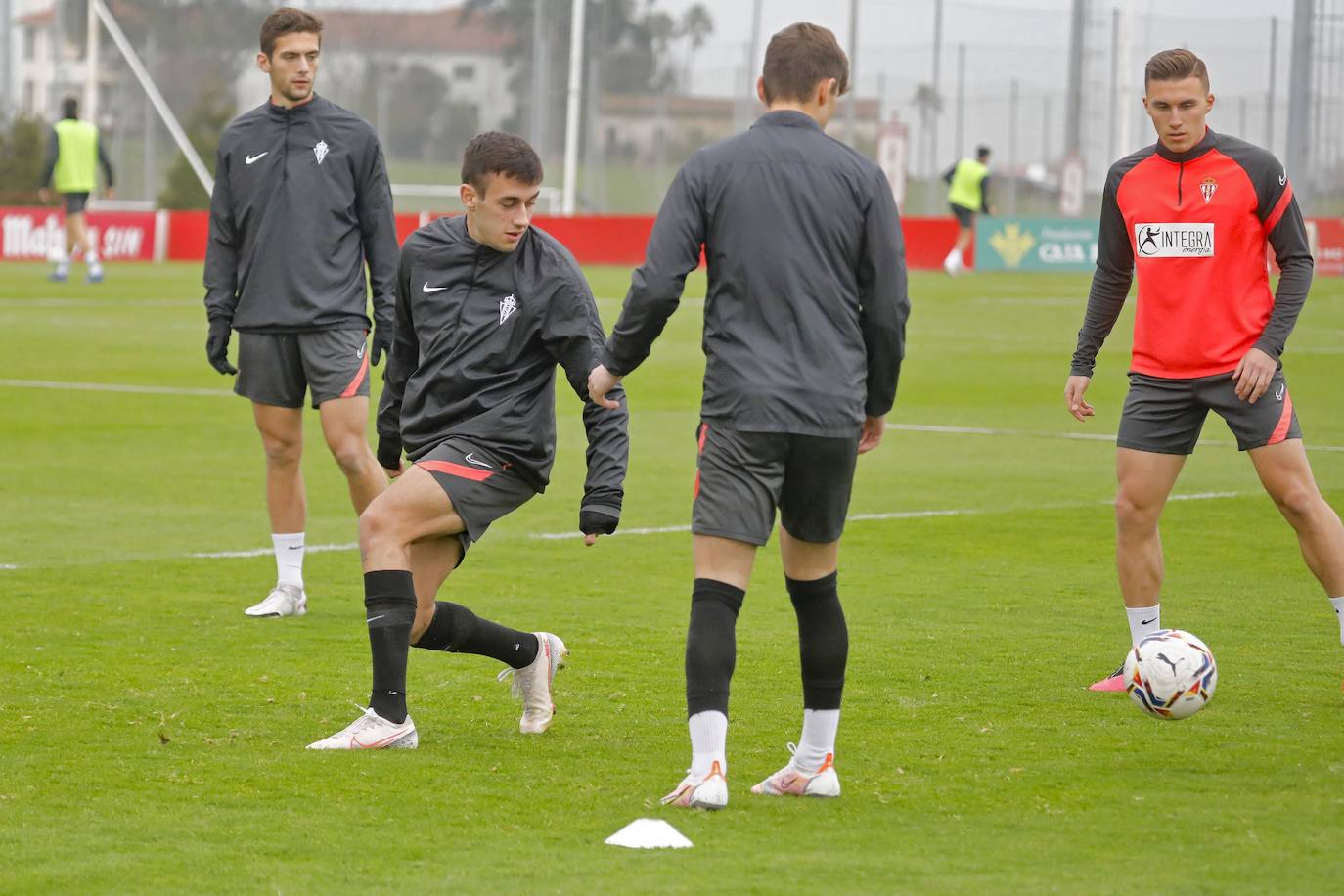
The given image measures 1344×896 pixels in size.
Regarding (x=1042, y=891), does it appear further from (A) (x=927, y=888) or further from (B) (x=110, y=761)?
(B) (x=110, y=761)

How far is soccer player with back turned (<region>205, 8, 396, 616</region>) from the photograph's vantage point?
808 centimetres

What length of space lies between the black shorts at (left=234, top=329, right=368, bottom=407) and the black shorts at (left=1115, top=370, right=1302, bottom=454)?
306 cm

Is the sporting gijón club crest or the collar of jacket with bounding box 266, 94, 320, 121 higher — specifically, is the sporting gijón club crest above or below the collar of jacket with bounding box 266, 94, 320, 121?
below

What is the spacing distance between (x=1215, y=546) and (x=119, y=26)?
44.3m

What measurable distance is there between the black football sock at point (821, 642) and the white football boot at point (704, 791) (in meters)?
0.35

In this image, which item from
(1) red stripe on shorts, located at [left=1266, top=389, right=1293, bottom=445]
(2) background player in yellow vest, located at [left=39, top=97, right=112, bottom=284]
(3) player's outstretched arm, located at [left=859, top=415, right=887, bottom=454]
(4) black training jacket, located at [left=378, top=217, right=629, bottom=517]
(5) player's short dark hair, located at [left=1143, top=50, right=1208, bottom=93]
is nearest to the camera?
(3) player's outstretched arm, located at [left=859, top=415, right=887, bottom=454]

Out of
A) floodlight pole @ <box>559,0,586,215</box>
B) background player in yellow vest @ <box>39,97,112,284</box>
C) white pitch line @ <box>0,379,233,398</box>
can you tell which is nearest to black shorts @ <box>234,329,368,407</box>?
white pitch line @ <box>0,379,233,398</box>

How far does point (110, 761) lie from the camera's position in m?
5.61

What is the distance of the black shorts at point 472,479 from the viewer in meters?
5.85

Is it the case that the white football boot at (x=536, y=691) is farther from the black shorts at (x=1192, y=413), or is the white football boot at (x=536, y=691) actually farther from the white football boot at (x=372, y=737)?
the black shorts at (x=1192, y=413)

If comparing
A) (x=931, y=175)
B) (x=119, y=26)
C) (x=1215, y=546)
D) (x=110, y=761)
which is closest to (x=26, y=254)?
(x=119, y=26)

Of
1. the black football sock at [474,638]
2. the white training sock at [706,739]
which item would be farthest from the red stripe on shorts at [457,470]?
the white training sock at [706,739]

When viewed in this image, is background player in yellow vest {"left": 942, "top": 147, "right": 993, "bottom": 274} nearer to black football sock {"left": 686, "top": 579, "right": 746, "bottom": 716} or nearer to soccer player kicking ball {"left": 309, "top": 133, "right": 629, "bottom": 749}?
soccer player kicking ball {"left": 309, "top": 133, "right": 629, "bottom": 749}

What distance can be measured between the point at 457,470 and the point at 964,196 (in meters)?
32.7
